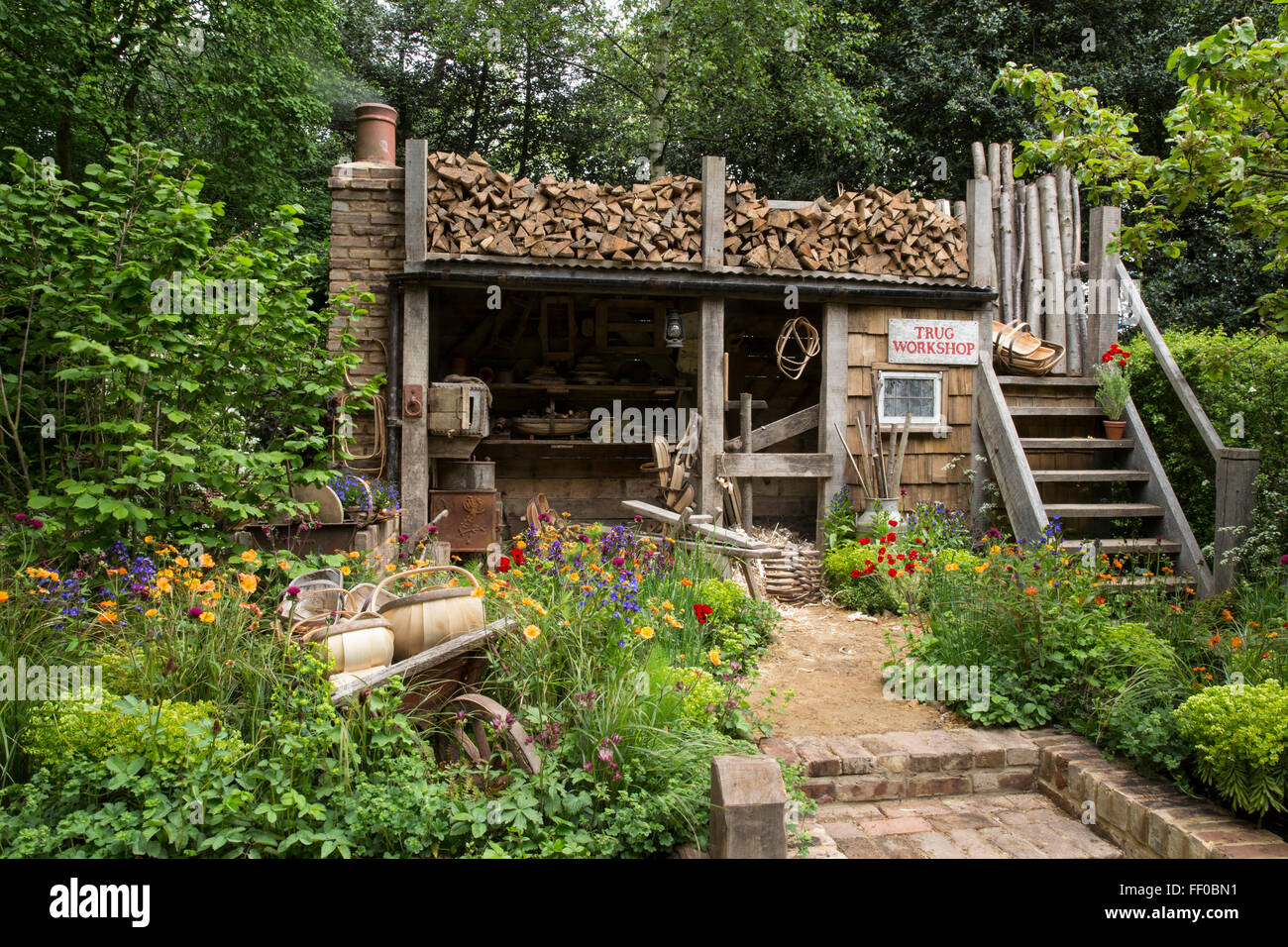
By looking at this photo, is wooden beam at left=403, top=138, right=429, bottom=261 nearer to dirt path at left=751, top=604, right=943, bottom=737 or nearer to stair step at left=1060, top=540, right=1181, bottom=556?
dirt path at left=751, top=604, right=943, bottom=737

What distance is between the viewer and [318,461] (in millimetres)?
4641

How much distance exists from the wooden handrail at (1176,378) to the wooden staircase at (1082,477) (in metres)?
0.47

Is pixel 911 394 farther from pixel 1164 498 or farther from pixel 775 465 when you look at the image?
pixel 1164 498

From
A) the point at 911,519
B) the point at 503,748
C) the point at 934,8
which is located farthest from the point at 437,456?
the point at 934,8

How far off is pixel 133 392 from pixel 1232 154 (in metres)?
5.42

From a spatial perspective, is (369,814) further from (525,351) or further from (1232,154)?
(525,351)

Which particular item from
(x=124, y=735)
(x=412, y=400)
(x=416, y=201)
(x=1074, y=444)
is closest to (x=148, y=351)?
(x=124, y=735)

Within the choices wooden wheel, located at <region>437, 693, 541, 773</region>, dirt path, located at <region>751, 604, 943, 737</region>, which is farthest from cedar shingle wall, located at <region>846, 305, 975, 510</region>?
wooden wheel, located at <region>437, 693, 541, 773</region>

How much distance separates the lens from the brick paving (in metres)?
3.35

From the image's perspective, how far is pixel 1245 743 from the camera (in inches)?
125

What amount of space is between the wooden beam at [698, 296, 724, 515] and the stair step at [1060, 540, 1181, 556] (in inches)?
112

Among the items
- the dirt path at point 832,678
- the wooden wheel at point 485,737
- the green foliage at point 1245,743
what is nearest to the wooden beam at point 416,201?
the dirt path at point 832,678

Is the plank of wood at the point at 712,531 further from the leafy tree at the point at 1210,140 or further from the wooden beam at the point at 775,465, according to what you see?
the leafy tree at the point at 1210,140

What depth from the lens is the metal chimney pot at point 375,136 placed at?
7637 millimetres
